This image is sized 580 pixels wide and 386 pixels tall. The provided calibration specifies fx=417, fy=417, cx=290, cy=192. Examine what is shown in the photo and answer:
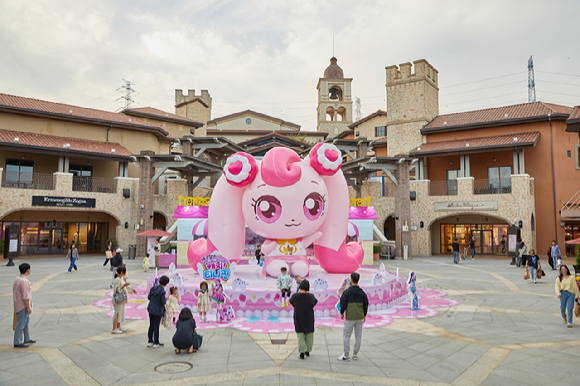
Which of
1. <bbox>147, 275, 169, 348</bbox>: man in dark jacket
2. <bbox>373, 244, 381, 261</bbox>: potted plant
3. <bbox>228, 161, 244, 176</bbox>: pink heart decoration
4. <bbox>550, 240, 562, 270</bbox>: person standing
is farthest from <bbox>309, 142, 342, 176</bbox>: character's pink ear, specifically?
<bbox>550, 240, 562, 270</bbox>: person standing

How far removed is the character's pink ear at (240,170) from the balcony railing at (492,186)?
67.5 feet

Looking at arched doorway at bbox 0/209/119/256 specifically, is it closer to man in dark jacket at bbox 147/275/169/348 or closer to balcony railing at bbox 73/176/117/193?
balcony railing at bbox 73/176/117/193

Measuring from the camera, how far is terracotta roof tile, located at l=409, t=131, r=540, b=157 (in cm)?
2613

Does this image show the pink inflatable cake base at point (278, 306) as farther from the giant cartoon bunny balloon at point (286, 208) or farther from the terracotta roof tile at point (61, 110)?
the terracotta roof tile at point (61, 110)

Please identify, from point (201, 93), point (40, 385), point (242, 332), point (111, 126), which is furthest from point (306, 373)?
point (201, 93)

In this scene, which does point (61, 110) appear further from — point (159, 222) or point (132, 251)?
point (132, 251)

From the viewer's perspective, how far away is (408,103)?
107ft

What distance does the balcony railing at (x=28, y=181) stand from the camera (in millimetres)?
25420

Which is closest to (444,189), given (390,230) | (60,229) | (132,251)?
(390,230)

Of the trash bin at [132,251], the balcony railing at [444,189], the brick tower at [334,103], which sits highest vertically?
the brick tower at [334,103]

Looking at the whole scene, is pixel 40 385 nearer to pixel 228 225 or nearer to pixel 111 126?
pixel 228 225

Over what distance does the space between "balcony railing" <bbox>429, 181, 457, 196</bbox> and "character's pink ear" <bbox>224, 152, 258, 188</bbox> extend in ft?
65.4

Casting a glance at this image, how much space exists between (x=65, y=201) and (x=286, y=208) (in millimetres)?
19392

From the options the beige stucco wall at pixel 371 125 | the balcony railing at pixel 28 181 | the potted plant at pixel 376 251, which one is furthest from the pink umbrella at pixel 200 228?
the beige stucco wall at pixel 371 125
